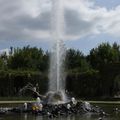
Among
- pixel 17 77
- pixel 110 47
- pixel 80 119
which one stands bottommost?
pixel 80 119

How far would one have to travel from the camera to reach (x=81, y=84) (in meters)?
67.1

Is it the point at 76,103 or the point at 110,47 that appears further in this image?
the point at 110,47

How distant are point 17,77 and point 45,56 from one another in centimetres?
3412

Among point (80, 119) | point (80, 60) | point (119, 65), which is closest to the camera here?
point (80, 119)

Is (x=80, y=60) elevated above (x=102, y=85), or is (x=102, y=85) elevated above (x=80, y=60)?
(x=80, y=60)

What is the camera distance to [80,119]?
2823 cm

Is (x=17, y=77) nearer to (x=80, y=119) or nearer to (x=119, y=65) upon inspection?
(x=119, y=65)

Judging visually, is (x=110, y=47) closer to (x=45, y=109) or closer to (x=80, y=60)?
(x=80, y=60)

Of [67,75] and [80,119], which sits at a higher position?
[67,75]

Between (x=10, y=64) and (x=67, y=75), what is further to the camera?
(x=10, y=64)

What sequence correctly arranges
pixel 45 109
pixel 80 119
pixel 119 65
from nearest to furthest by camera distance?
pixel 80 119
pixel 45 109
pixel 119 65

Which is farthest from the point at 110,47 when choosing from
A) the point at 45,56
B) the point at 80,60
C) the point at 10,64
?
the point at 10,64

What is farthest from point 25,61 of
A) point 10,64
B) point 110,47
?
point 110,47

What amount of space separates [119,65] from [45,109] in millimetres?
32562
